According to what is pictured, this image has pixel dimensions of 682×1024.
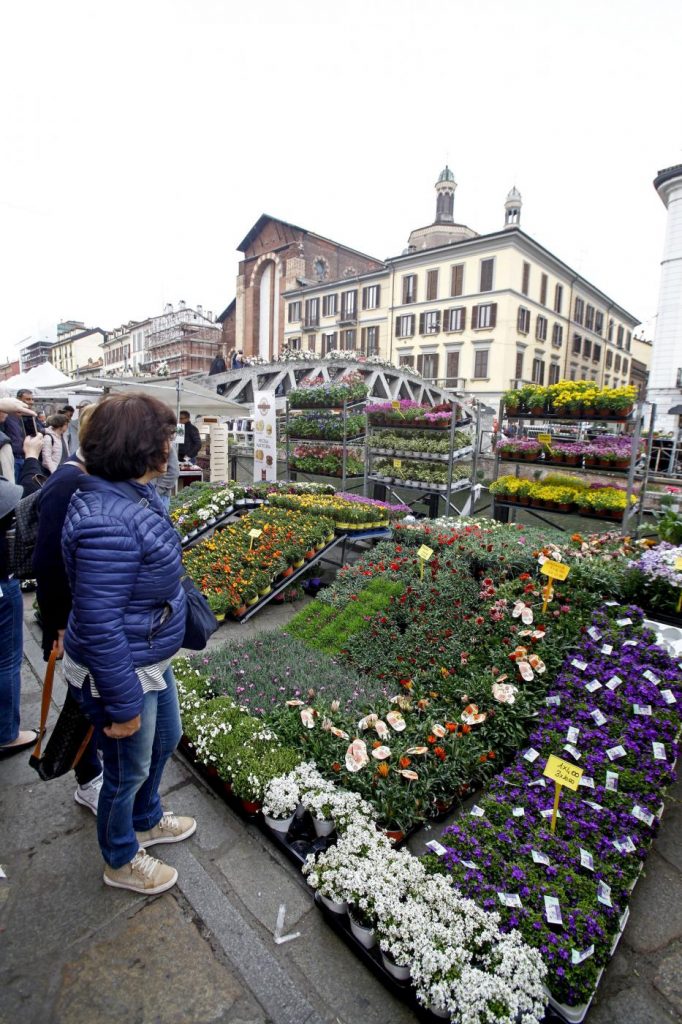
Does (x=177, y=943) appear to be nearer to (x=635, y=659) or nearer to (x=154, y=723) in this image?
(x=154, y=723)

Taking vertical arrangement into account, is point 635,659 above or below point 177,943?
above

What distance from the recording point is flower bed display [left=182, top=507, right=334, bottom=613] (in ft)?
18.3

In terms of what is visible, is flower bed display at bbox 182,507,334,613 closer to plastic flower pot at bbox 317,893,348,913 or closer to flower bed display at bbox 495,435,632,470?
plastic flower pot at bbox 317,893,348,913

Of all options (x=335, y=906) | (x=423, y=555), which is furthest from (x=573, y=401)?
(x=335, y=906)

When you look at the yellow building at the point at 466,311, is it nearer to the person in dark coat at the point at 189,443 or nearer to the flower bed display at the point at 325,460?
the flower bed display at the point at 325,460

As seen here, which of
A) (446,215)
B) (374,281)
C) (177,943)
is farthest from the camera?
(446,215)

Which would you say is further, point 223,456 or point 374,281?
point 374,281

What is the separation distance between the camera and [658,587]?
13.4ft

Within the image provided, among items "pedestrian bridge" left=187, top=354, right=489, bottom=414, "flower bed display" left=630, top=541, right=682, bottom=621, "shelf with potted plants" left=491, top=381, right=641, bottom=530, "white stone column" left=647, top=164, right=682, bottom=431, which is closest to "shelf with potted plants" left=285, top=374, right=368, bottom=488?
"shelf with potted plants" left=491, top=381, right=641, bottom=530

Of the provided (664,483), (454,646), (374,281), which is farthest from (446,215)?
(454,646)

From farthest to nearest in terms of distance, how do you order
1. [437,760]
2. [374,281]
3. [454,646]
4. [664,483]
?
1. [374,281]
2. [664,483]
3. [454,646]
4. [437,760]

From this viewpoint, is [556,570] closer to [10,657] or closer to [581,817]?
[581,817]

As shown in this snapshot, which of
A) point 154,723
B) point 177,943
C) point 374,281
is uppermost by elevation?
point 374,281

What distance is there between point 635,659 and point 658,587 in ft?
2.76
